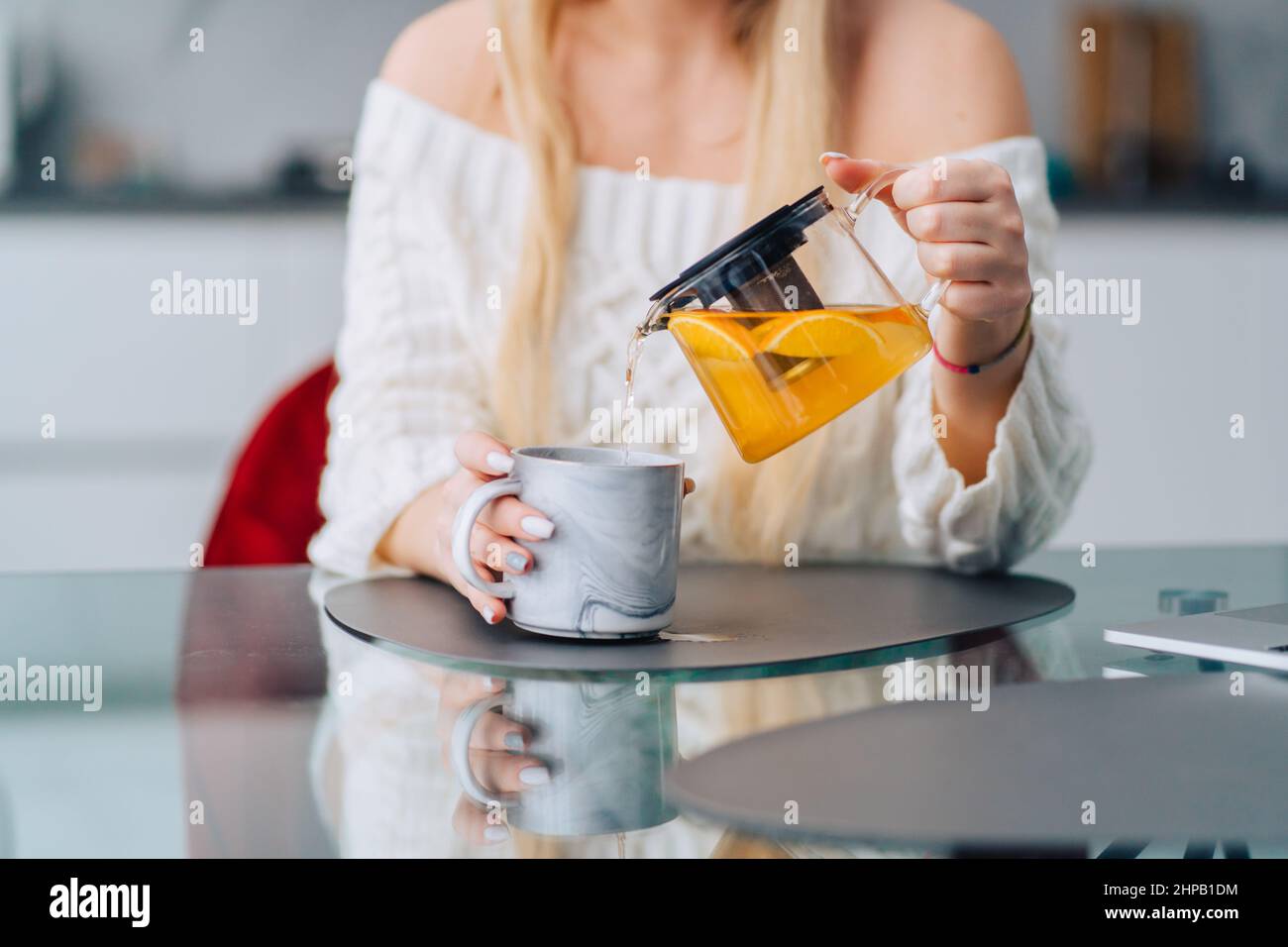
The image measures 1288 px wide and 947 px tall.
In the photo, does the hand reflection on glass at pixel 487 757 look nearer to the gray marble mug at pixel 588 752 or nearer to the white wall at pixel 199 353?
the gray marble mug at pixel 588 752

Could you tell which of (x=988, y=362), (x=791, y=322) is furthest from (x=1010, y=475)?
(x=791, y=322)

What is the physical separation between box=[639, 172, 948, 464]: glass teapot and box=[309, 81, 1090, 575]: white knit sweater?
0.36m

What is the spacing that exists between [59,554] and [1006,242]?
231 centimetres

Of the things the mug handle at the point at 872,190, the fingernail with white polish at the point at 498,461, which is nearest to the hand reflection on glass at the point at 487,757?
the fingernail with white polish at the point at 498,461

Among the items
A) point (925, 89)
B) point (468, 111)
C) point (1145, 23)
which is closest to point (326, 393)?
point (468, 111)

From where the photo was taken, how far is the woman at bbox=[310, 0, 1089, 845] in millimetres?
1220

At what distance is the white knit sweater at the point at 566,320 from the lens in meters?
1.16

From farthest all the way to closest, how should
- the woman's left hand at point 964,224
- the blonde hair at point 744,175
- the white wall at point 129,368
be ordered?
Answer: the white wall at point 129,368, the blonde hair at point 744,175, the woman's left hand at point 964,224

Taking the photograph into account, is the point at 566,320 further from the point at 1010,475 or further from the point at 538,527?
the point at 538,527

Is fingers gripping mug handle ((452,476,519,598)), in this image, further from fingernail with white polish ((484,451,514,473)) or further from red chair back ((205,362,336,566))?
red chair back ((205,362,336,566))

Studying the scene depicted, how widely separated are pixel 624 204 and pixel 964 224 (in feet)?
2.10

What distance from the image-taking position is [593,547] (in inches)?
28.3

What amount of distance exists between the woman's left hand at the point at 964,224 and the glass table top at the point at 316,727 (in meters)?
0.22
